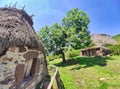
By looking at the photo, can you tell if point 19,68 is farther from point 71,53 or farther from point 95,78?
point 71,53

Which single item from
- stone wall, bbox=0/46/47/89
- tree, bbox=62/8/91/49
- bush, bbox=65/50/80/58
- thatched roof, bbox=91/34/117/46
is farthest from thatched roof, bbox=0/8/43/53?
thatched roof, bbox=91/34/117/46

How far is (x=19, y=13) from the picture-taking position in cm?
1114

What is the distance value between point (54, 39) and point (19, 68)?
55.0ft

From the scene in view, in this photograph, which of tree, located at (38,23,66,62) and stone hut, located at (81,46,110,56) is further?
stone hut, located at (81,46,110,56)

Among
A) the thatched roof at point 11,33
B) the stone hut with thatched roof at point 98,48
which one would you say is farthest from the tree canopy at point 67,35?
the thatched roof at point 11,33

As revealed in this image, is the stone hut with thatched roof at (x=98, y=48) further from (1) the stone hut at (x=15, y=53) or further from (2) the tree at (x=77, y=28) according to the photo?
(1) the stone hut at (x=15, y=53)

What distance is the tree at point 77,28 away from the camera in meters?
25.0

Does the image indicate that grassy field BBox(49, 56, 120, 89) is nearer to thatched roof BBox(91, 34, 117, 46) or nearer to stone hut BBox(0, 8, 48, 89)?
stone hut BBox(0, 8, 48, 89)

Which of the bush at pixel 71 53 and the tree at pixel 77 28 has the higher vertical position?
the tree at pixel 77 28

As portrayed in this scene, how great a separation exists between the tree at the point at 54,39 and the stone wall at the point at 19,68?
1347cm

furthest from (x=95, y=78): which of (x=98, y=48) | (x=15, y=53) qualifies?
(x=98, y=48)

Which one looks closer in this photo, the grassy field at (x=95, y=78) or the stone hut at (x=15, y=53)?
the stone hut at (x=15, y=53)

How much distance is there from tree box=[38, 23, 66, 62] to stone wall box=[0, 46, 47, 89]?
530 inches

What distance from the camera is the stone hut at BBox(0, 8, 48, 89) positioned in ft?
25.9
